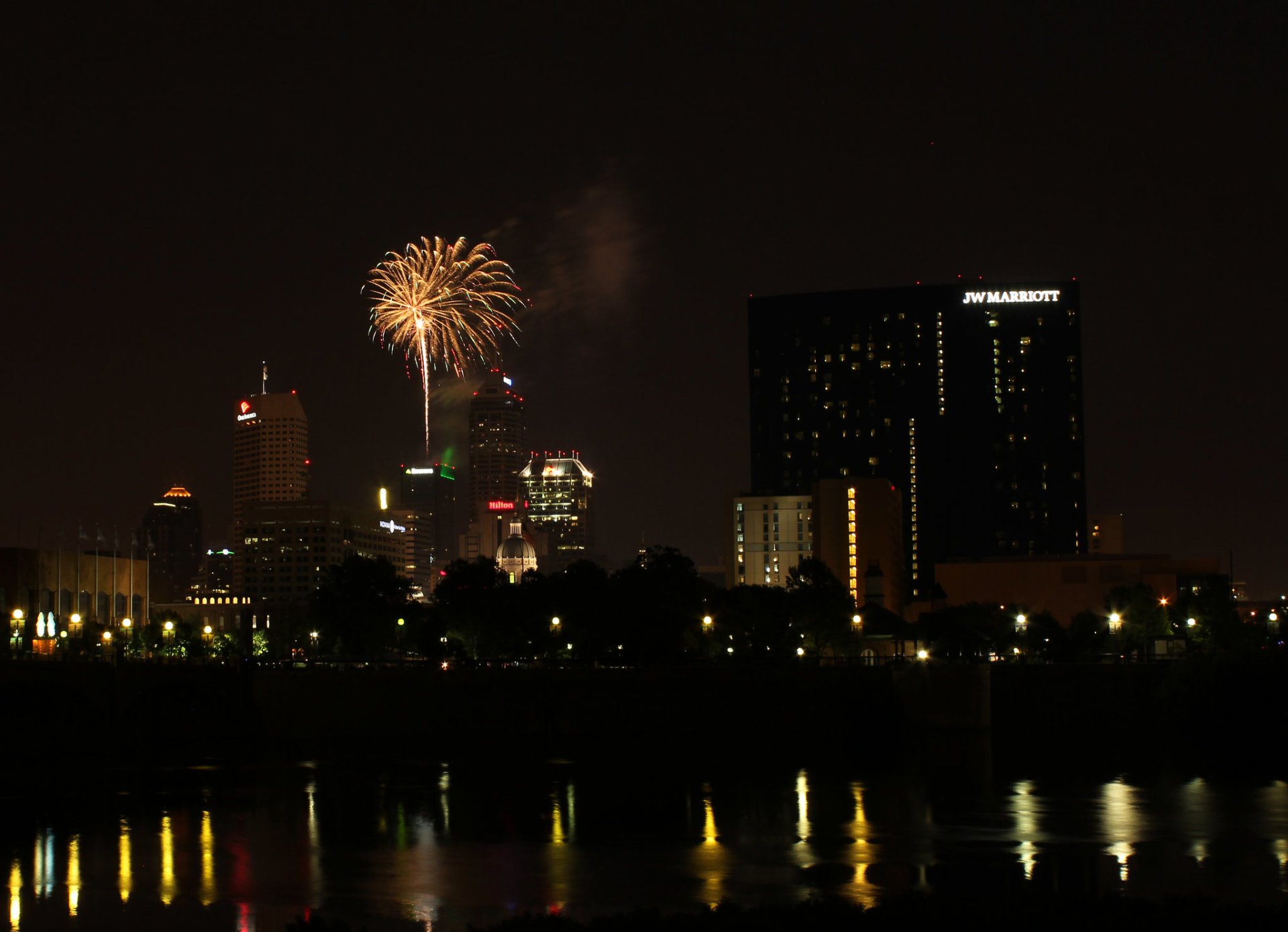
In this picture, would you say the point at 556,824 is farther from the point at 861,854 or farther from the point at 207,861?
the point at 207,861

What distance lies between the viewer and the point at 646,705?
110000mm

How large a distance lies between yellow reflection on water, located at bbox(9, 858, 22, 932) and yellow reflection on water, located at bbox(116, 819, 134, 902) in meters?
3.15

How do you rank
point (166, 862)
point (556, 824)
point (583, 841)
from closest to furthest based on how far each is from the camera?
point (166, 862)
point (583, 841)
point (556, 824)

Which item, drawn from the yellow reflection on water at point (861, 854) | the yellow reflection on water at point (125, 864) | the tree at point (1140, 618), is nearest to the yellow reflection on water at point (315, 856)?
the yellow reflection on water at point (125, 864)

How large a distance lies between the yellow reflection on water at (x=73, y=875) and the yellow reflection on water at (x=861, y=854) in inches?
963

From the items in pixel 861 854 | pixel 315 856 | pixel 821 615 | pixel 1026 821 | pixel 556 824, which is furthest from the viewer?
pixel 821 615

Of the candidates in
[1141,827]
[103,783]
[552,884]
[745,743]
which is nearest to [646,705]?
[745,743]

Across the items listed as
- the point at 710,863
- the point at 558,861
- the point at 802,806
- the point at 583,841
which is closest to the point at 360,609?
the point at 802,806

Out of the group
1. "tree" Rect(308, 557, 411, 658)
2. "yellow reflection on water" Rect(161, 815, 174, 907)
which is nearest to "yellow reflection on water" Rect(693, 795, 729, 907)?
"yellow reflection on water" Rect(161, 815, 174, 907)

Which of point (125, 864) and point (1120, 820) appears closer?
point (125, 864)

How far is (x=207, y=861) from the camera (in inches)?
2279

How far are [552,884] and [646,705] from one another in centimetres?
5832

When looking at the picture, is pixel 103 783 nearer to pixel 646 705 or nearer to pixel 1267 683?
pixel 646 705

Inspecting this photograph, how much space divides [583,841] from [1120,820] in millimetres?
22842
